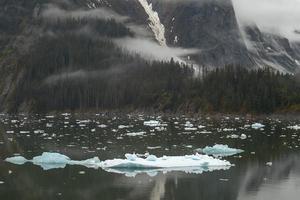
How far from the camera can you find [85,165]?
4281 cm

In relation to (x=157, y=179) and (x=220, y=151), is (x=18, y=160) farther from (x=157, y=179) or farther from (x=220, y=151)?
(x=220, y=151)

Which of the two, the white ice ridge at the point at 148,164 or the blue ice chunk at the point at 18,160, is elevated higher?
the white ice ridge at the point at 148,164

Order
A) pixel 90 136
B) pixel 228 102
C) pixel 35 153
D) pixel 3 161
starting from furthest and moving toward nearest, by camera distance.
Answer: pixel 228 102 → pixel 90 136 → pixel 35 153 → pixel 3 161

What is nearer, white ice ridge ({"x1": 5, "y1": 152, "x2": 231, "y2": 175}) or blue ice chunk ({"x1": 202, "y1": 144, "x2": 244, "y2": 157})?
white ice ridge ({"x1": 5, "y1": 152, "x2": 231, "y2": 175})

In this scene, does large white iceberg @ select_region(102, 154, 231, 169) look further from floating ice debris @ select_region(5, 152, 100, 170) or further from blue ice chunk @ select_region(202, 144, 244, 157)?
blue ice chunk @ select_region(202, 144, 244, 157)

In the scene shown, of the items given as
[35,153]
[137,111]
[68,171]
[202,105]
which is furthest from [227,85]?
[68,171]

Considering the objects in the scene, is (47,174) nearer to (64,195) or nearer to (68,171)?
(68,171)

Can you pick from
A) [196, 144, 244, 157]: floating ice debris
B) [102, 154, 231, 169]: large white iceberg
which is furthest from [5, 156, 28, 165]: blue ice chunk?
[196, 144, 244, 157]: floating ice debris

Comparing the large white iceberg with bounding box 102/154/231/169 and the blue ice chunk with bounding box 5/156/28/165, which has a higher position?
the large white iceberg with bounding box 102/154/231/169

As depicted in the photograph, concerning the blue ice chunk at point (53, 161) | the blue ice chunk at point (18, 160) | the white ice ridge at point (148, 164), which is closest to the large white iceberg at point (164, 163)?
the white ice ridge at point (148, 164)

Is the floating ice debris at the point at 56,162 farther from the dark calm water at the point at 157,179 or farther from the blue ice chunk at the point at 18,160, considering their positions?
the dark calm water at the point at 157,179

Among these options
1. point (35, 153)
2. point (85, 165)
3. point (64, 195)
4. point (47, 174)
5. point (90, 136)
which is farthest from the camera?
point (90, 136)

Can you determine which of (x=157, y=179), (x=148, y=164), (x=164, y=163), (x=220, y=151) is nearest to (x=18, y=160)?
(x=148, y=164)

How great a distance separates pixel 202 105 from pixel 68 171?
437 ft
